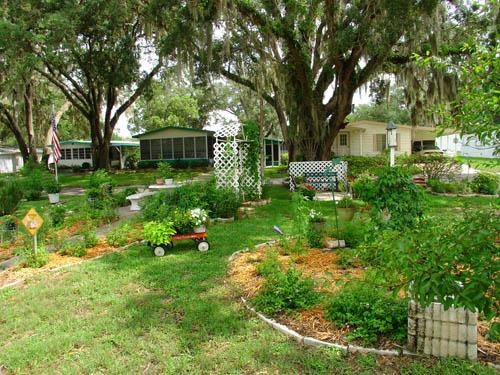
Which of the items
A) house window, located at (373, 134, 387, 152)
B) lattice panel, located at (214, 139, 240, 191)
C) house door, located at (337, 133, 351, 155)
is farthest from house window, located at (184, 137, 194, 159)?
lattice panel, located at (214, 139, 240, 191)

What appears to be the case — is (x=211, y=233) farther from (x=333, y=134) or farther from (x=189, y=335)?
(x=333, y=134)

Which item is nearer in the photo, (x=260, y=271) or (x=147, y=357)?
(x=147, y=357)

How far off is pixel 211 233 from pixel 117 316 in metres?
3.37

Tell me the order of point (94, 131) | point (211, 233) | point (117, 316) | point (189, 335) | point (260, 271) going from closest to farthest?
point (189, 335) < point (117, 316) < point (260, 271) < point (211, 233) < point (94, 131)

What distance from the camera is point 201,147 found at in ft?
88.5

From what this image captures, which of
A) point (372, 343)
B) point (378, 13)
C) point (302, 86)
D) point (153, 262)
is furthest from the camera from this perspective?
point (302, 86)

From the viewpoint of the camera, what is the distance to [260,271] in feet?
14.4

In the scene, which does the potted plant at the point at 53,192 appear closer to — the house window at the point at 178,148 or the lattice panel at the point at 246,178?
the lattice panel at the point at 246,178

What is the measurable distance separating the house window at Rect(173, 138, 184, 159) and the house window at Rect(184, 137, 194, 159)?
27 cm

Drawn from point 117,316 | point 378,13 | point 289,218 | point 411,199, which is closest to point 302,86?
point 378,13

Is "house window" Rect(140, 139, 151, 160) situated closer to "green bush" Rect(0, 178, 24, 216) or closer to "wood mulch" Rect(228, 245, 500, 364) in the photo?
"green bush" Rect(0, 178, 24, 216)

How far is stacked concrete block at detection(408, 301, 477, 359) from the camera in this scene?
2578 millimetres

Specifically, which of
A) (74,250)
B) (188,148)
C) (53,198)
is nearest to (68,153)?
(188,148)

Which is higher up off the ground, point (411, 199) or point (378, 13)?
point (378, 13)
